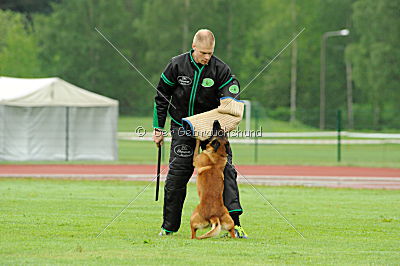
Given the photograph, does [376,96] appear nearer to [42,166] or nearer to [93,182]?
[42,166]

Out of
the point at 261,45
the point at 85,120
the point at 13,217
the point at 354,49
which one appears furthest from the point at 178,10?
the point at 13,217

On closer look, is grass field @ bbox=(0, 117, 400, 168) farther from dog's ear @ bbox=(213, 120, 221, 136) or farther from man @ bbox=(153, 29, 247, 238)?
dog's ear @ bbox=(213, 120, 221, 136)

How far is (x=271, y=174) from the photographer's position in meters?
22.2

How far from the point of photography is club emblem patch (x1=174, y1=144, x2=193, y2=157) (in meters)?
8.32

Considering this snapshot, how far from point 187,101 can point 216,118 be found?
0.41 meters

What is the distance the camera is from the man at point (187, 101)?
8.14 m

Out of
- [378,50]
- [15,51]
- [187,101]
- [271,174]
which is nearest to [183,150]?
[187,101]

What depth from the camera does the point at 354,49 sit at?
195ft

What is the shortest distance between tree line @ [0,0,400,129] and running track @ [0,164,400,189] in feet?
117

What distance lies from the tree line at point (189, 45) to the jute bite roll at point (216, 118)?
52.4 meters

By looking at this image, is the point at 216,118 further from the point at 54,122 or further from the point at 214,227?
the point at 54,122

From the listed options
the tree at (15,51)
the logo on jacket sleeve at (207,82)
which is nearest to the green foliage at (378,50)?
the tree at (15,51)

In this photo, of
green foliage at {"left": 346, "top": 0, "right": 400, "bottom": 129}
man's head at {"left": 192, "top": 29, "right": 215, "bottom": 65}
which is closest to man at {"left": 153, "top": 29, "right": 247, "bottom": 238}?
man's head at {"left": 192, "top": 29, "right": 215, "bottom": 65}

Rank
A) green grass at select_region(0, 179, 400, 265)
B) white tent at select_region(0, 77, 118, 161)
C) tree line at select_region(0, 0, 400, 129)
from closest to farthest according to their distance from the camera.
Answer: green grass at select_region(0, 179, 400, 265), white tent at select_region(0, 77, 118, 161), tree line at select_region(0, 0, 400, 129)
